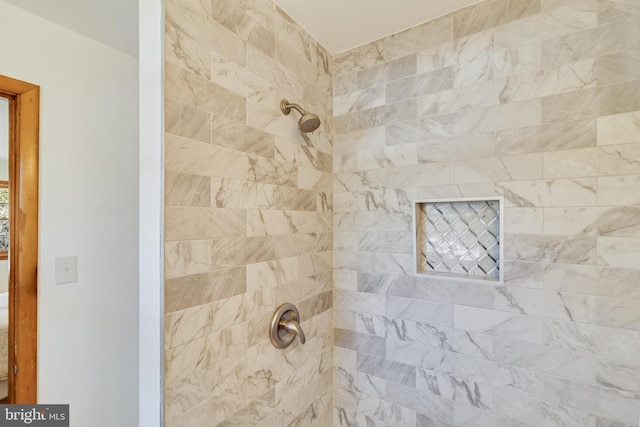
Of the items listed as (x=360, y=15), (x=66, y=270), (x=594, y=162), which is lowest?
(x=66, y=270)

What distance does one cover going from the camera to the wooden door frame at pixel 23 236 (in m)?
1.09

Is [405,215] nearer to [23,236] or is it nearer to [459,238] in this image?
[459,238]

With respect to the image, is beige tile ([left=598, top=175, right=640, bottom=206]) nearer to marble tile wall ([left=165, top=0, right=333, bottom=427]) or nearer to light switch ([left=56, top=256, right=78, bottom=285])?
marble tile wall ([left=165, top=0, right=333, bottom=427])

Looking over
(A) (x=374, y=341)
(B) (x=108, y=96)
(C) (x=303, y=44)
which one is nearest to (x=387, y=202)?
(A) (x=374, y=341)

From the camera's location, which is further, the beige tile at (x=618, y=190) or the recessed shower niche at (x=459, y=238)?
the recessed shower niche at (x=459, y=238)

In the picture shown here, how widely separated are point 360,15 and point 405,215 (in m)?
0.92

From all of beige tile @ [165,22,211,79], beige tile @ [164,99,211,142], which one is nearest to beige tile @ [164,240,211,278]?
beige tile @ [164,99,211,142]

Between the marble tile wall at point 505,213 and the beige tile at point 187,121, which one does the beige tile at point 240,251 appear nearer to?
the beige tile at point 187,121

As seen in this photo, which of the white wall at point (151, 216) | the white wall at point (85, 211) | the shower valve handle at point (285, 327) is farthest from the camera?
the white wall at point (85, 211)

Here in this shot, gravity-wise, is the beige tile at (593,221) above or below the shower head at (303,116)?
below

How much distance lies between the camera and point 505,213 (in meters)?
1.04

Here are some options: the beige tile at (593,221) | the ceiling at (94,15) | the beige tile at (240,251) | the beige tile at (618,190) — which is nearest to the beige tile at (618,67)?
the beige tile at (618,190)

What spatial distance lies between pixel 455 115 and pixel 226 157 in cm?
96

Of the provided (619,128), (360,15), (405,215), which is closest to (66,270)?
(405,215)
